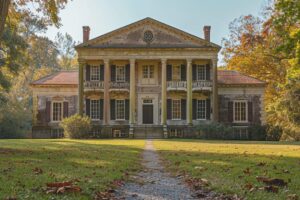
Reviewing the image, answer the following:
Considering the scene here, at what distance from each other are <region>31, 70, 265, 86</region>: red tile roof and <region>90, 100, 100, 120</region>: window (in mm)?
2623

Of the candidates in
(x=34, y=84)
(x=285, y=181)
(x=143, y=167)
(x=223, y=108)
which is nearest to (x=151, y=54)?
(x=223, y=108)

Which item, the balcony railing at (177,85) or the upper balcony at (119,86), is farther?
the upper balcony at (119,86)

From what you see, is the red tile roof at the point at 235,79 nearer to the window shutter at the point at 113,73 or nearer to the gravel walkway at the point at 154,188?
the window shutter at the point at 113,73

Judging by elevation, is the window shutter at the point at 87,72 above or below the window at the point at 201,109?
above

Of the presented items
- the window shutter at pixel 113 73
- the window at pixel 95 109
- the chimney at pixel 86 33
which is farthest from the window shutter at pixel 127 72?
the chimney at pixel 86 33

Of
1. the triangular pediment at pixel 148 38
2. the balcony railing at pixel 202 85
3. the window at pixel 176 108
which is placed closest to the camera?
the triangular pediment at pixel 148 38

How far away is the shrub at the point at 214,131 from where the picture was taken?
36.3 m

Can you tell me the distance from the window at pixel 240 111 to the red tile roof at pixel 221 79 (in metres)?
2.00

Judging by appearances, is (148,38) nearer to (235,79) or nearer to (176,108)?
(176,108)

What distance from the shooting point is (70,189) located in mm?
6477

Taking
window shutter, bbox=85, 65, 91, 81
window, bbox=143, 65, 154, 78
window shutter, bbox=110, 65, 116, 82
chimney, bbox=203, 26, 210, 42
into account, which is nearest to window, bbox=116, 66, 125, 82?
window shutter, bbox=110, 65, 116, 82

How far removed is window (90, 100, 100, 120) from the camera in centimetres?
4150

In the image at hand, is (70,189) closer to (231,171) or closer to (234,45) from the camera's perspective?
(231,171)

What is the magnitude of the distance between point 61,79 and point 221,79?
15783 millimetres
